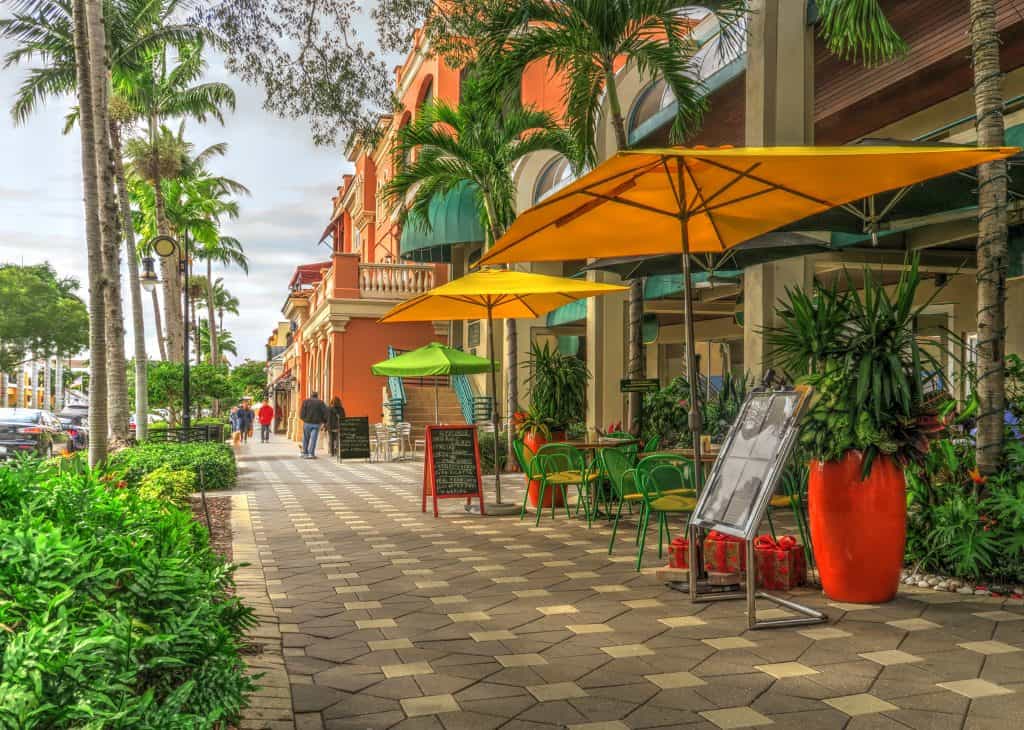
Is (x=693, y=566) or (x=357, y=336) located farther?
(x=357, y=336)

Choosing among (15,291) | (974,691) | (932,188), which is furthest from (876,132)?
(15,291)

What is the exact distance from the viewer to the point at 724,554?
5.95m

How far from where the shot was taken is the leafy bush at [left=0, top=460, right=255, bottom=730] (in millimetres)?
1743

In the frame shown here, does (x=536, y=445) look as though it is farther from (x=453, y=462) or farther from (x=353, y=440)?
(x=353, y=440)

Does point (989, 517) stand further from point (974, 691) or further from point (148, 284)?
point (148, 284)

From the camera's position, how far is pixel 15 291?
4400 cm

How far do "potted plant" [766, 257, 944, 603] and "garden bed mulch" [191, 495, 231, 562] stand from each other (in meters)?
3.90

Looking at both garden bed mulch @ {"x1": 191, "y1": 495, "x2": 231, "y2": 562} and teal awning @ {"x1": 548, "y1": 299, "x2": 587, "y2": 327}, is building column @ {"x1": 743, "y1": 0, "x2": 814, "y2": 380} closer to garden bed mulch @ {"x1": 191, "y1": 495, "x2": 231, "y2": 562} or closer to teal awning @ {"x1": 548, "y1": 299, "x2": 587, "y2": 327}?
garden bed mulch @ {"x1": 191, "y1": 495, "x2": 231, "y2": 562}

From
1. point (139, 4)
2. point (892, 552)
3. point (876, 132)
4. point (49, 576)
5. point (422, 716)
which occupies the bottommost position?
point (422, 716)

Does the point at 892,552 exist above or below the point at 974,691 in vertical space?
above

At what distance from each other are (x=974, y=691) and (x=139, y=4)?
53.5ft

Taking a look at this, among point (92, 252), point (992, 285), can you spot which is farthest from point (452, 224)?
point (992, 285)

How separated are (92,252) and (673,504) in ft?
22.0

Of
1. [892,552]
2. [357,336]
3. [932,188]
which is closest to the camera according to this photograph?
[892,552]
